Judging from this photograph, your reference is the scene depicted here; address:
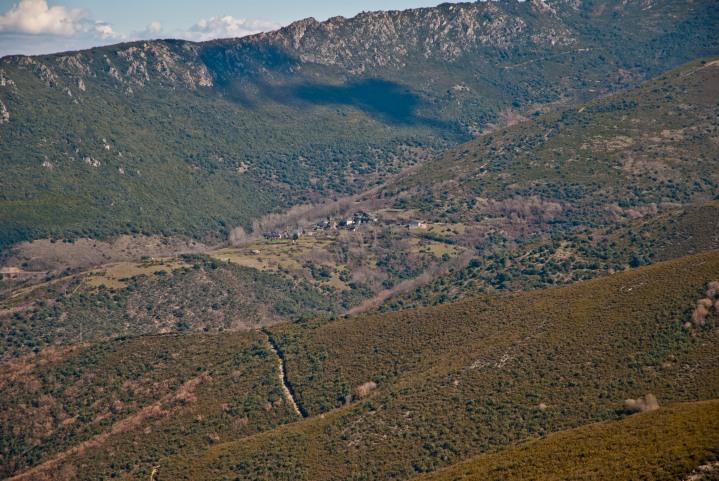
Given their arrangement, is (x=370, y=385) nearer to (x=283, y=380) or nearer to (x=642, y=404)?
(x=283, y=380)

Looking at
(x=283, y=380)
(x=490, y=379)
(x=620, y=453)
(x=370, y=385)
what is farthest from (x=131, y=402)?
(x=620, y=453)

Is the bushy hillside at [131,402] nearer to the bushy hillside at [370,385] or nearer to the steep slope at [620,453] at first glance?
the bushy hillside at [370,385]

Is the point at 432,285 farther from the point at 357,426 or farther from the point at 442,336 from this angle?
the point at 357,426

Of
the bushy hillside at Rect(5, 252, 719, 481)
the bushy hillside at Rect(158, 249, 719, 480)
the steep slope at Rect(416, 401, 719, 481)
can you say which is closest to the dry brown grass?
the bushy hillside at Rect(158, 249, 719, 480)

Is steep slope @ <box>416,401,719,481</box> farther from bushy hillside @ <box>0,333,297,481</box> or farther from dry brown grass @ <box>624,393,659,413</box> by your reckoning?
bushy hillside @ <box>0,333,297,481</box>

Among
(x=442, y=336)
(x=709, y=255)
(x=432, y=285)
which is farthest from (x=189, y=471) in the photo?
(x=432, y=285)
